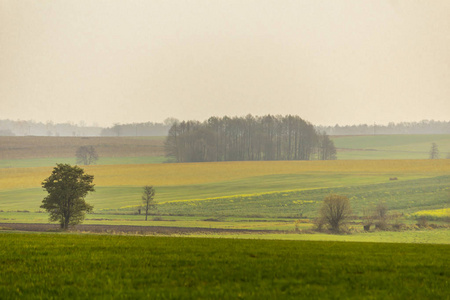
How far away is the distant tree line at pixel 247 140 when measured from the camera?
116 m

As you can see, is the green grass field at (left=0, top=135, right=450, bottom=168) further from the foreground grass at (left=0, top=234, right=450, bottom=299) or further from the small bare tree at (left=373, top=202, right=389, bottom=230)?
the foreground grass at (left=0, top=234, right=450, bottom=299)

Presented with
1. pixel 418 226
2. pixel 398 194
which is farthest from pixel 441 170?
pixel 418 226

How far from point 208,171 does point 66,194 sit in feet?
154

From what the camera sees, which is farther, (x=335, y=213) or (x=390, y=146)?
(x=390, y=146)

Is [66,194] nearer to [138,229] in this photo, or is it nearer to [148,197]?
[138,229]

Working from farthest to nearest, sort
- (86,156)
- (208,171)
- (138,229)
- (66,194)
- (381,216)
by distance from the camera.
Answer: (86,156), (208,171), (381,216), (66,194), (138,229)

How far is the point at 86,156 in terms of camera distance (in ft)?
391

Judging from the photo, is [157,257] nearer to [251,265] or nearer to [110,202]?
[251,265]

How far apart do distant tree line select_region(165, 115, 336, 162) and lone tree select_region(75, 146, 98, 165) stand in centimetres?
2067

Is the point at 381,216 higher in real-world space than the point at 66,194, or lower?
lower

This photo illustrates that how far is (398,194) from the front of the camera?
68.6 metres

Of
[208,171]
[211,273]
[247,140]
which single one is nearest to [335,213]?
[211,273]

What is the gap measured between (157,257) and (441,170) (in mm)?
83450

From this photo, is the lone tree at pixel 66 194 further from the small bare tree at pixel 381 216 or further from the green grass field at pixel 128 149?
the green grass field at pixel 128 149
